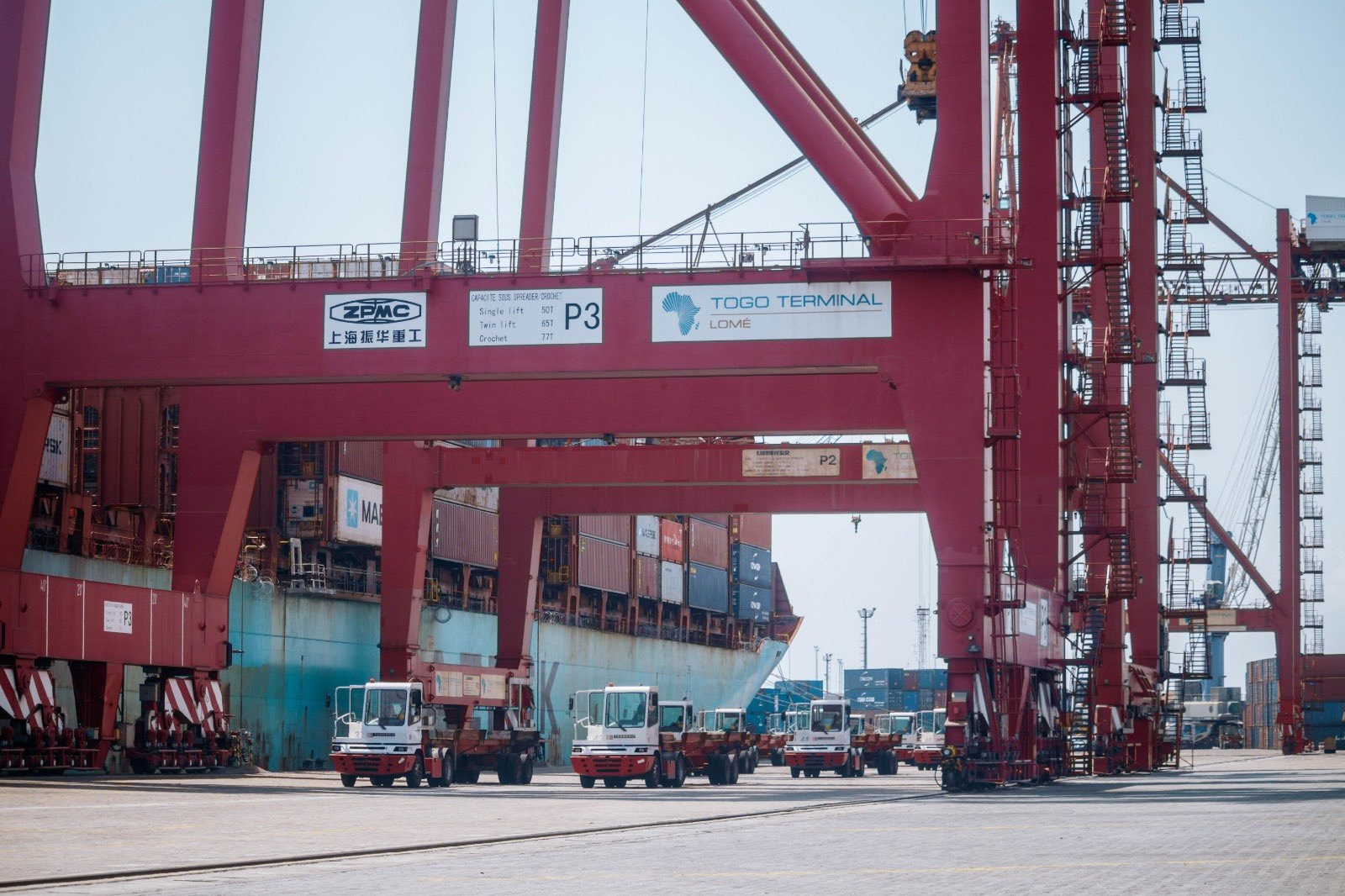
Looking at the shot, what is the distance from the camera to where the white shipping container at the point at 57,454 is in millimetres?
40125

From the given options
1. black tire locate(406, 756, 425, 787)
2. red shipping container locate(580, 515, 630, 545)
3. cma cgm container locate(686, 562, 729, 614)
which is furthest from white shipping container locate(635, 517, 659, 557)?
black tire locate(406, 756, 425, 787)

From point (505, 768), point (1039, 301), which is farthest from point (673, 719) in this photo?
point (1039, 301)

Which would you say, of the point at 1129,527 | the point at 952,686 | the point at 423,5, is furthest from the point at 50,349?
the point at 1129,527

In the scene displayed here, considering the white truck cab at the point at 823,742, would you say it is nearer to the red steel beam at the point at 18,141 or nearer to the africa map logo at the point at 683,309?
the africa map logo at the point at 683,309

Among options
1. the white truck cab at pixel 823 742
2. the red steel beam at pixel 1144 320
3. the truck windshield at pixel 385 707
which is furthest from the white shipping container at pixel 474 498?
the truck windshield at pixel 385 707

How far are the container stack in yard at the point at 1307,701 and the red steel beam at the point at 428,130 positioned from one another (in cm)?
4833

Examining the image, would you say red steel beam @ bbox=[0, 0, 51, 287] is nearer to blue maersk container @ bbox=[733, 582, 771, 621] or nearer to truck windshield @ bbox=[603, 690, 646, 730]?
truck windshield @ bbox=[603, 690, 646, 730]

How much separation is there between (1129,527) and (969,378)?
14023mm

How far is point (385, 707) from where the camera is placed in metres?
31.7

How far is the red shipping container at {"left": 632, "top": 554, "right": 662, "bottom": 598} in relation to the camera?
2648 inches

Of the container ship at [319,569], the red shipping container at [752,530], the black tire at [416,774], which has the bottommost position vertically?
the black tire at [416,774]

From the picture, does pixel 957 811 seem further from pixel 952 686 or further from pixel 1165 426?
pixel 1165 426

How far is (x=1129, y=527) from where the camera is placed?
137 ft

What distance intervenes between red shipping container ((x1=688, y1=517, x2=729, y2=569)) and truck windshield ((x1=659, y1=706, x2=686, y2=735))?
36803 millimetres
